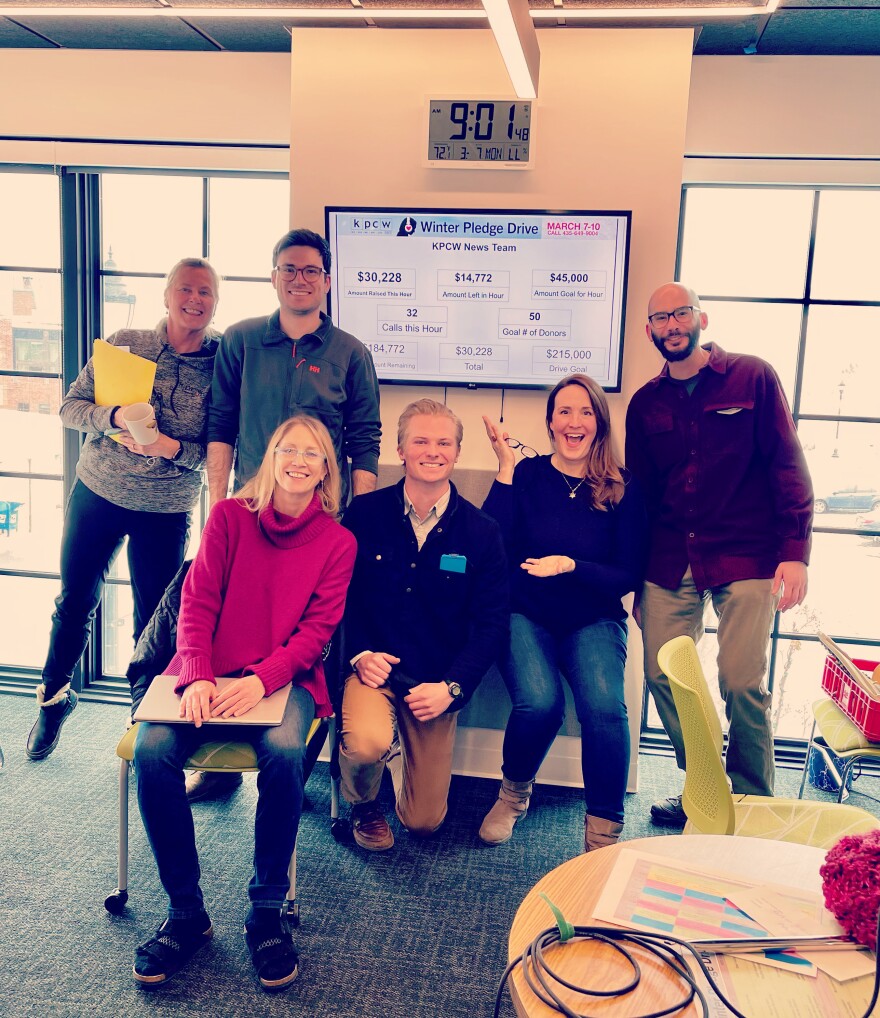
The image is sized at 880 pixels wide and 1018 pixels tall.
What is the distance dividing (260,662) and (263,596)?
0.59ft

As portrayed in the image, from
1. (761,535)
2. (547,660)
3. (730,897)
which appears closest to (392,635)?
(547,660)

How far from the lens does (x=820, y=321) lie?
3.49m

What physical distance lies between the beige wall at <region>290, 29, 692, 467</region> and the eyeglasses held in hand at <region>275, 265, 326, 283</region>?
51cm

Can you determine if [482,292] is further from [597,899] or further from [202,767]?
[597,899]

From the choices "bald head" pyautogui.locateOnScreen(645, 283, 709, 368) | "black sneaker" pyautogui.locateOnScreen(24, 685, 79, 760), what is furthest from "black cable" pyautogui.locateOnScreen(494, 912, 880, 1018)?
"black sneaker" pyautogui.locateOnScreen(24, 685, 79, 760)

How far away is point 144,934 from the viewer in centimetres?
222

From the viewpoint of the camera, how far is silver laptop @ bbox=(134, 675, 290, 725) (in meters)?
2.14

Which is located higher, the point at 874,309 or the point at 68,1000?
the point at 874,309

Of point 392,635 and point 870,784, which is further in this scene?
point 870,784

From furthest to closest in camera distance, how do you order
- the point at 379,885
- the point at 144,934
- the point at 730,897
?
the point at 379,885, the point at 144,934, the point at 730,897

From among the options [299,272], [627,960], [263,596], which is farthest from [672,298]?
[627,960]

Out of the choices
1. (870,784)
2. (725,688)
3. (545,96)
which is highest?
(545,96)

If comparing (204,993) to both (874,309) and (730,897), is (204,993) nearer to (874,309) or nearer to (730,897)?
(730,897)

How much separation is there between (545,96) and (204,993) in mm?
2936
